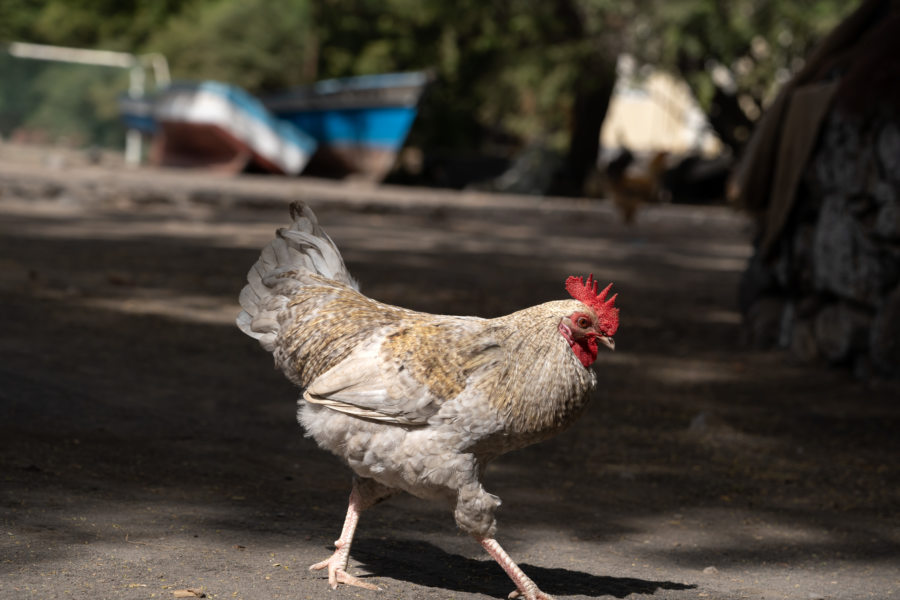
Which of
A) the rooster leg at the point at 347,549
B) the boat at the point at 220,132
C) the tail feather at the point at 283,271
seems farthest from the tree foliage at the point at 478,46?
the rooster leg at the point at 347,549

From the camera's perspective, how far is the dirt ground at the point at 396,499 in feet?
13.2

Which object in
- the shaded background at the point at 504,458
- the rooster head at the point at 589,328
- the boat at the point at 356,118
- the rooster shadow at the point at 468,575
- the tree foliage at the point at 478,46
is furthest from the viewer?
the boat at the point at 356,118

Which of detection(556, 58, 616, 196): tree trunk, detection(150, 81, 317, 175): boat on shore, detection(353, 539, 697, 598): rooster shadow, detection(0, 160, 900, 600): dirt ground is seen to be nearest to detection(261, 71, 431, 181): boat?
detection(150, 81, 317, 175): boat on shore

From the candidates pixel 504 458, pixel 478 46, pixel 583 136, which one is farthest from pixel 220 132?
pixel 504 458

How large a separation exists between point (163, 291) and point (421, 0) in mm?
19166

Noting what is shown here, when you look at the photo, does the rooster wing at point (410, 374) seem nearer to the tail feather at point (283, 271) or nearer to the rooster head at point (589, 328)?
the rooster head at point (589, 328)

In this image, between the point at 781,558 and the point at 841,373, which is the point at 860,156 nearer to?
the point at 841,373

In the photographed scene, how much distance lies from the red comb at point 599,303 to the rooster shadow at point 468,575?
1053 millimetres

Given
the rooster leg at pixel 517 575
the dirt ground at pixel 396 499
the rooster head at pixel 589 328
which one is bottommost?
the dirt ground at pixel 396 499

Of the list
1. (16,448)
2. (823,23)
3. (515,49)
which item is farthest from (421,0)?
(16,448)

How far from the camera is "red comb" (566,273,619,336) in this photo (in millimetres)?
3781

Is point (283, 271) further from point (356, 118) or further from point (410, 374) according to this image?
point (356, 118)

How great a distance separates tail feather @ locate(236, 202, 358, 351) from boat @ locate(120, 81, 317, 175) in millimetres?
22730

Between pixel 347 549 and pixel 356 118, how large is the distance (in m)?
24.3
